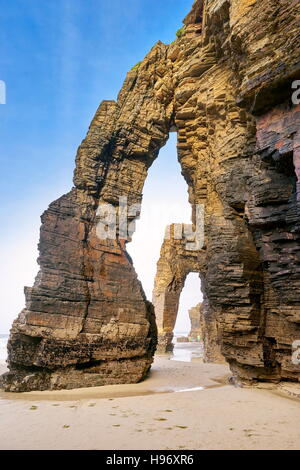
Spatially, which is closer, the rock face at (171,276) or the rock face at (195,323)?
the rock face at (171,276)

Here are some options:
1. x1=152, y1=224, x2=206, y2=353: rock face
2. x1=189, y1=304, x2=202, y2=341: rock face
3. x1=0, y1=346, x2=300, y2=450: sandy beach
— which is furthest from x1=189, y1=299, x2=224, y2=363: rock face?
x1=189, y1=304, x2=202, y2=341: rock face

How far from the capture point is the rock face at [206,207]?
419 inches

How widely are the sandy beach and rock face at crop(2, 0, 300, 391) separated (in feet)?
6.67

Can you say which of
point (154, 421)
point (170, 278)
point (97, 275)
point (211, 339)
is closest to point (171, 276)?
point (170, 278)

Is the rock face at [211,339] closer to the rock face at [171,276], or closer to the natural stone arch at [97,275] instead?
the rock face at [171,276]

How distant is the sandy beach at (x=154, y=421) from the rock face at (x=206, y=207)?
203 cm

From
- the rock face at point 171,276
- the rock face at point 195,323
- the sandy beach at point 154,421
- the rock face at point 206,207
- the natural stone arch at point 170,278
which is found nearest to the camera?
the sandy beach at point 154,421

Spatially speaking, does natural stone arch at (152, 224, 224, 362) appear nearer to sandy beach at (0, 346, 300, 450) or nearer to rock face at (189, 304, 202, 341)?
sandy beach at (0, 346, 300, 450)

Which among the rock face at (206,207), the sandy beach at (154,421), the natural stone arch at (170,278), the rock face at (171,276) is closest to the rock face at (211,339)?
the natural stone arch at (170,278)

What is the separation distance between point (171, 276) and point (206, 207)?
1976cm

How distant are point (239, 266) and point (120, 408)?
7.20 m

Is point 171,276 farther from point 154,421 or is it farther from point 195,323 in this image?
point 195,323
